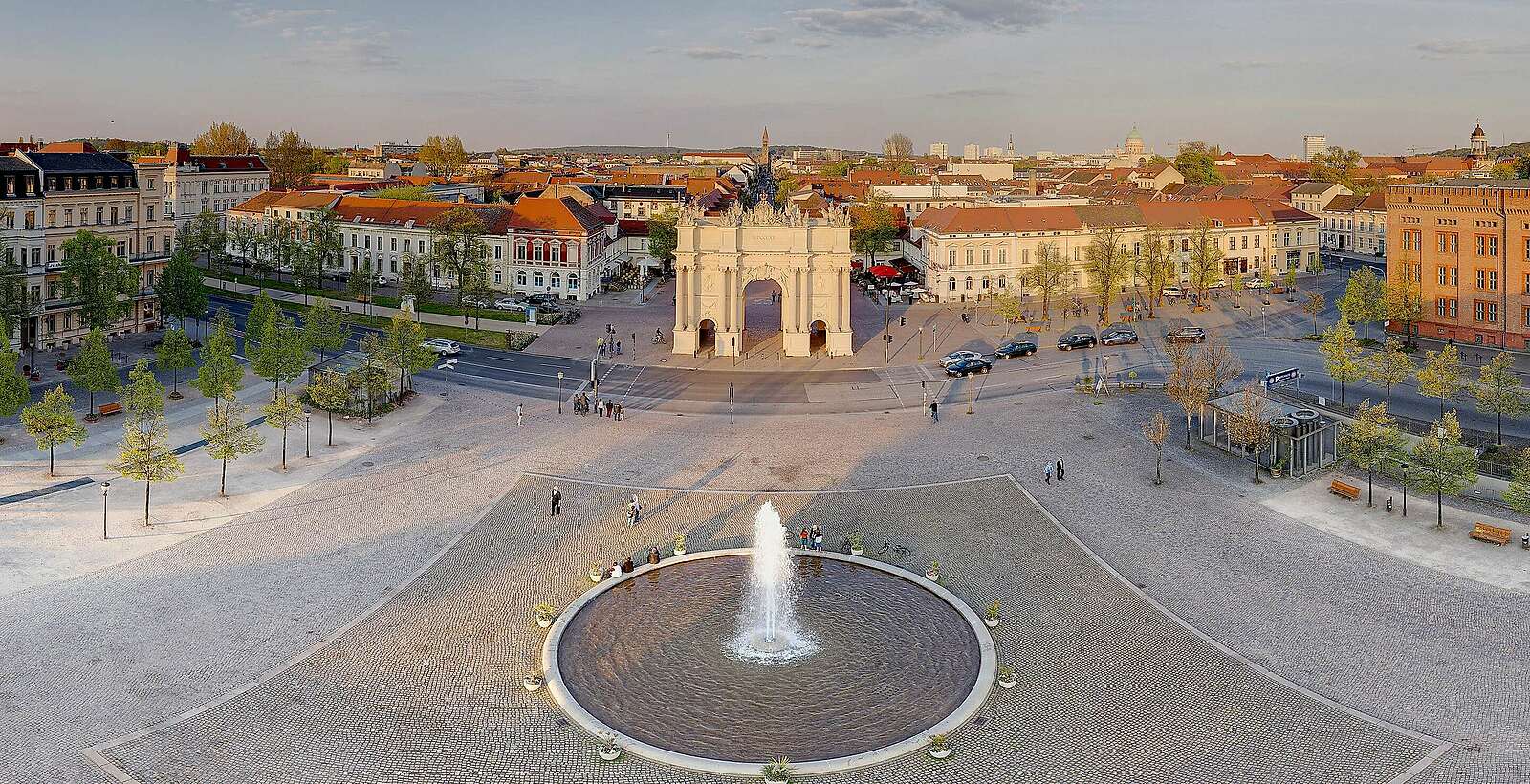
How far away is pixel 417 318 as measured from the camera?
302ft

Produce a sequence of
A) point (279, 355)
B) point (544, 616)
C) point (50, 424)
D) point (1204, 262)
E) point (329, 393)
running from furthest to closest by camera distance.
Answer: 1. point (1204, 262)
2. point (279, 355)
3. point (329, 393)
4. point (50, 424)
5. point (544, 616)

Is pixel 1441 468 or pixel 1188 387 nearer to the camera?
pixel 1441 468

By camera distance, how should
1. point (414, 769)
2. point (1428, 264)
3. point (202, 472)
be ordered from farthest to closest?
point (1428, 264)
point (202, 472)
point (414, 769)

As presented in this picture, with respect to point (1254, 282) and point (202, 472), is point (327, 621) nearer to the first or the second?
point (202, 472)

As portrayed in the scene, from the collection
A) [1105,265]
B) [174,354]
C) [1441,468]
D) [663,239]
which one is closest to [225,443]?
[174,354]

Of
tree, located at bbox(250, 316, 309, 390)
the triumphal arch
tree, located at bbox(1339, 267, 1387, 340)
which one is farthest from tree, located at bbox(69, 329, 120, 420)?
tree, located at bbox(1339, 267, 1387, 340)

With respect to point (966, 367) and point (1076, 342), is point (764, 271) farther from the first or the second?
point (1076, 342)

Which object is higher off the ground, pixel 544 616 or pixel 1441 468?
pixel 1441 468

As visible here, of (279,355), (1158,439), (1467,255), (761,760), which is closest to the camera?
(761,760)

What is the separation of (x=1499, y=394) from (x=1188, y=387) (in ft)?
41.8

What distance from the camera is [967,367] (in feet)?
245

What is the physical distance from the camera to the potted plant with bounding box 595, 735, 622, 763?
26047 millimetres

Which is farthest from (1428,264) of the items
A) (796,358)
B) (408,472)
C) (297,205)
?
(297,205)

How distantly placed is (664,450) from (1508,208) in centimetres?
5997
